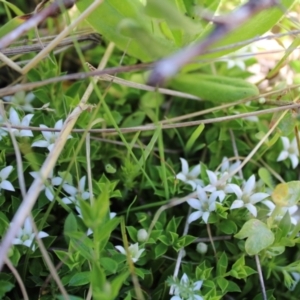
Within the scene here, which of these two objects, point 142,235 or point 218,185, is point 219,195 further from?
point 142,235

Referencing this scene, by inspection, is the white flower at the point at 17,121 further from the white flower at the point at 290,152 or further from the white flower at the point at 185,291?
the white flower at the point at 290,152

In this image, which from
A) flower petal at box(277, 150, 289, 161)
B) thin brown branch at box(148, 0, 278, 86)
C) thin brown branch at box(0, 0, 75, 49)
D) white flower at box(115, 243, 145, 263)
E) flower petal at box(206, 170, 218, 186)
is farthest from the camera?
flower petal at box(277, 150, 289, 161)

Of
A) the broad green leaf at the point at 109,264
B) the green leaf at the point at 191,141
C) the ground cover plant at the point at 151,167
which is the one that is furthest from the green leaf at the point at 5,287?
the green leaf at the point at 191,141

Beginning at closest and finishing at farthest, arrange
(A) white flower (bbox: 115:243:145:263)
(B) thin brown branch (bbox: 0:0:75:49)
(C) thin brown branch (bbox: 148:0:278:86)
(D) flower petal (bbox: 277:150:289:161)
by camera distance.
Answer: (C) thin brown branch (bbox: 148:0:278:86)
(B) thin brown branch (bbox: 0:0:75:49)
(A) white flower (bbox: 115:243:145:263)
(D) flower petal (bbox: 277:150:289:161)

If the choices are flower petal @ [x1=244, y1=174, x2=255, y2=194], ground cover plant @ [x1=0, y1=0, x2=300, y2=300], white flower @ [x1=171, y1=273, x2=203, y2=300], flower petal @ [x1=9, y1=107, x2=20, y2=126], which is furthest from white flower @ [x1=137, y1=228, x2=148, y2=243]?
flower petal @ [x1=9, y1=107, x2=20, y2=126]

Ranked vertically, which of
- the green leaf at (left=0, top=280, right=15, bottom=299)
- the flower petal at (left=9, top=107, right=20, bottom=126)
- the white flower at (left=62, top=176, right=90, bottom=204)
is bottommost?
the green leaf at (left=0, top=280, right=15, bottom=299)

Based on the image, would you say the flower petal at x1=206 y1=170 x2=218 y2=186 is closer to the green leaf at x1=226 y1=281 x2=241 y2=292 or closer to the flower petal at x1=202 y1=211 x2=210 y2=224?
the flower petal at x1=202 y1=211 x2=210 y2=224

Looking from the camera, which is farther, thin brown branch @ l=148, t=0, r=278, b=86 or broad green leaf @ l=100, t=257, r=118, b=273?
broad green leaf @ l=100, t=257, r=118, b=273

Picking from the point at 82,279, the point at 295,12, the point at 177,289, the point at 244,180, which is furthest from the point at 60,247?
the point at 295,12
